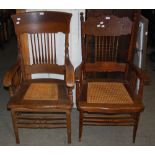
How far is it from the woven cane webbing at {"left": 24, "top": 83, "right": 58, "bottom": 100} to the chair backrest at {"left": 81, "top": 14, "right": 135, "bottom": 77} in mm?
348

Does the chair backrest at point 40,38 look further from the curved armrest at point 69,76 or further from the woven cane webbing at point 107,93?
the woven cane webbing at point 107,93

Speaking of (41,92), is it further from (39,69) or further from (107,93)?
(107,93)

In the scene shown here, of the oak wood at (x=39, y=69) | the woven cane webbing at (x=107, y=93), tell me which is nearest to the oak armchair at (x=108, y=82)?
the woven cane webbing at (x=107, y=93)

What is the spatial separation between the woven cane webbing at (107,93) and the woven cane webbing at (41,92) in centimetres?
28

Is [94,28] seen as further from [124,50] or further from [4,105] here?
[4,105]

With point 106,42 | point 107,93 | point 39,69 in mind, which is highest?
point 106,42

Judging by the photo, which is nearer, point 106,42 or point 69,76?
point 69,76

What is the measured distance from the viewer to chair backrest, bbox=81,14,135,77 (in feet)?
5.99

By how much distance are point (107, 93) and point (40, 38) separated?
0.77m

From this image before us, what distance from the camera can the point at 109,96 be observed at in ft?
5.79

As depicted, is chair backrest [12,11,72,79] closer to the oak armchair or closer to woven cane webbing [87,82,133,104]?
the oak armchair

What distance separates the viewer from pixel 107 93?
1806 millimetres

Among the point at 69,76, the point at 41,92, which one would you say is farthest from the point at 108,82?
the point at 41,92

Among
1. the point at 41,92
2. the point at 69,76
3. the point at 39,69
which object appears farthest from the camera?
the point at 39,69
